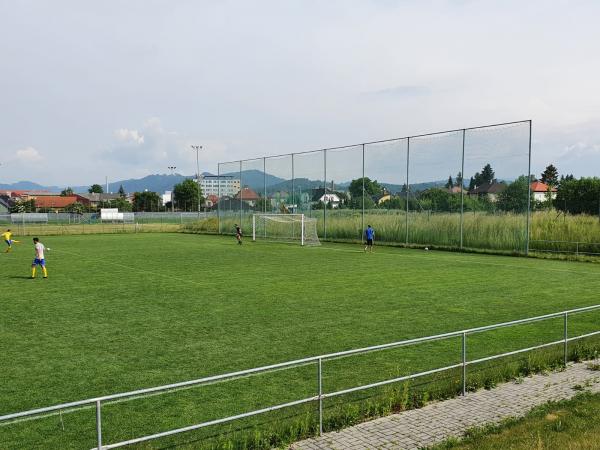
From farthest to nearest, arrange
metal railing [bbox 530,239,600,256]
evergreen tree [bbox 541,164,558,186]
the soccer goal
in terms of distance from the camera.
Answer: evergreen tree [bbox 541,164,558,186] < the soccer goal < metal railing [bbox 530,239,600,256]

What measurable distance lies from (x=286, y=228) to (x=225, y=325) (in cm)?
3088

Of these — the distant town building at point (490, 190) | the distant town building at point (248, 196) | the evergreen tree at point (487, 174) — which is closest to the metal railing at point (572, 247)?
the distant town building at point (490, 190)

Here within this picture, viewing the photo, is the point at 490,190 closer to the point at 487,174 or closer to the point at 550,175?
the point at 487,174

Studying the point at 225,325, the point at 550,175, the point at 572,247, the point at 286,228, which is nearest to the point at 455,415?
the point at 225,325

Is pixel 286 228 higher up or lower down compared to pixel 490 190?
lower down

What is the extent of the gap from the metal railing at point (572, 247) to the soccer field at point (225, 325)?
3454 mm

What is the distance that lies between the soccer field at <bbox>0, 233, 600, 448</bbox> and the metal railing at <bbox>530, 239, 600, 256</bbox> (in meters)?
3.45

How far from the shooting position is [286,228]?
43812 millimetres

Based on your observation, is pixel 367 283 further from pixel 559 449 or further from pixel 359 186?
pixel 359 186

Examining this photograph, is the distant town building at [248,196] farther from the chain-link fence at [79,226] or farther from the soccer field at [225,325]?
the soccer field at [225,325]

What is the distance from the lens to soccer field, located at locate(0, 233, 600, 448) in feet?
26.7

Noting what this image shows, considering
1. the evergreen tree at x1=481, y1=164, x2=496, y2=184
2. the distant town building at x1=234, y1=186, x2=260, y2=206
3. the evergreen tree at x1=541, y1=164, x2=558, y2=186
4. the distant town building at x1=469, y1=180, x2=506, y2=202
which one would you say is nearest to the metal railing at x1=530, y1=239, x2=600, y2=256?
the distant town building at x1=469, y1=180, x2=506, y2=202

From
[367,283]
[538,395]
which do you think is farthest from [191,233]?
[538,395]

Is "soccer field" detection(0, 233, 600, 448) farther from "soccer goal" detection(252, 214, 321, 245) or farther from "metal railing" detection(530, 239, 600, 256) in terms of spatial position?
"soccer goal" detection(252, 214, 321, 245)
